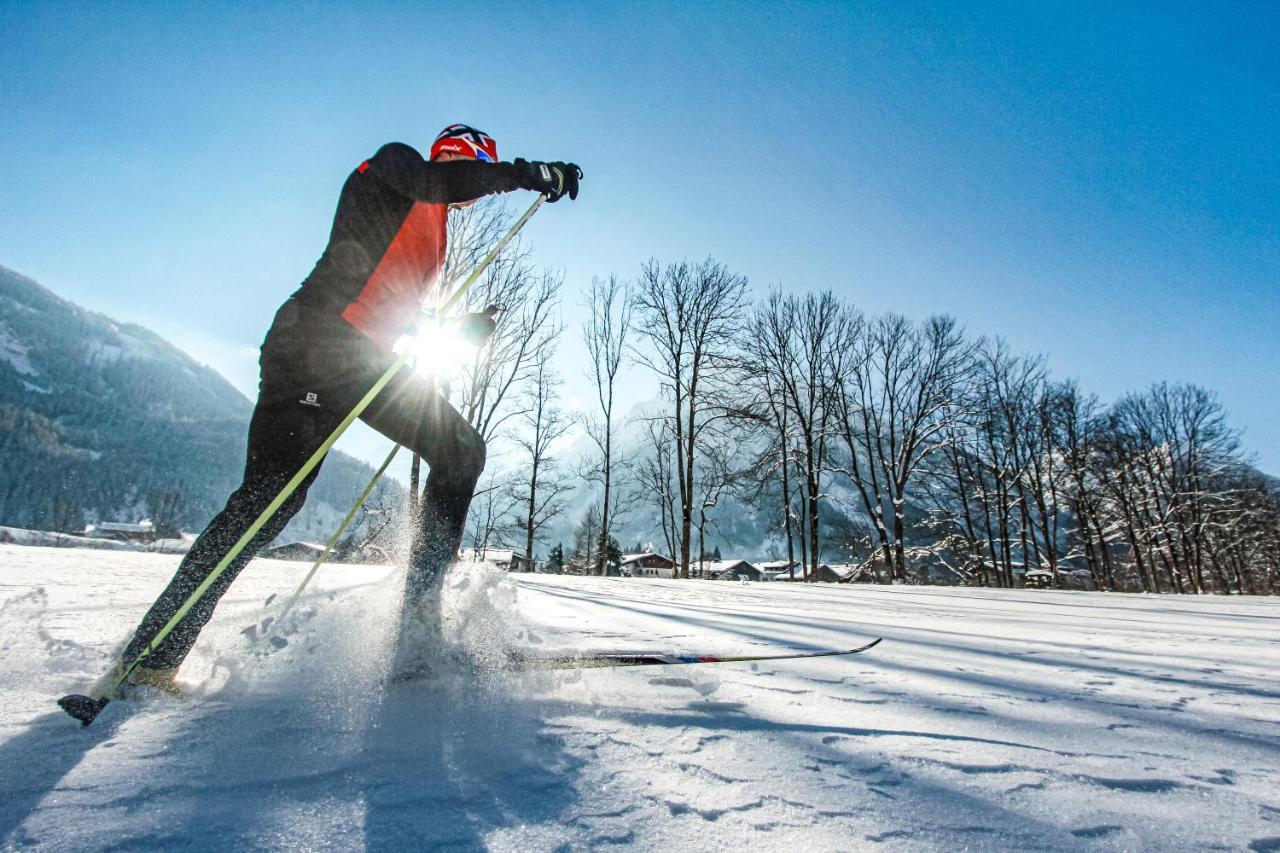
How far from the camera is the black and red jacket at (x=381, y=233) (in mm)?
1784

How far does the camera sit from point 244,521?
1544mm

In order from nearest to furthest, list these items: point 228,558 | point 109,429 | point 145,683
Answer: point 145,683 → point 228,558 → point 109,429

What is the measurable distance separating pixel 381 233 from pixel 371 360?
450 millimetres

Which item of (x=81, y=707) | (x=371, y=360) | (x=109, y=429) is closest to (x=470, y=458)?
(x=371, y=360)

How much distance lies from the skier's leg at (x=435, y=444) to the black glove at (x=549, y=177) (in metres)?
0.87


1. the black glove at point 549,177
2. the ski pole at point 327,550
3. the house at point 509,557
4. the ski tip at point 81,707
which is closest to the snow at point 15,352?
the house at point 509,557

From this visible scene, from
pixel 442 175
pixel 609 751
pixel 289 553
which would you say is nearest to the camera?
pixel 609 751

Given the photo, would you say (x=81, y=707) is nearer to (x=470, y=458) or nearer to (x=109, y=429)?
(x=470, y=458)

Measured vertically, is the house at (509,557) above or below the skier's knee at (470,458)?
below

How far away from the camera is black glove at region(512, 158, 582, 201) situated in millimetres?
2037

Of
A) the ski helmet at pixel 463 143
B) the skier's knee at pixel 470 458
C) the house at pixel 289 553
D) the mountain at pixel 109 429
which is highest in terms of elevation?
the mountain at pixel 109 429

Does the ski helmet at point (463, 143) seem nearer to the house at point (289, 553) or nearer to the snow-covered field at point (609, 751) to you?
the snow-covered field at point (609, 751)

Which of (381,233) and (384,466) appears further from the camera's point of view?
(384,466)

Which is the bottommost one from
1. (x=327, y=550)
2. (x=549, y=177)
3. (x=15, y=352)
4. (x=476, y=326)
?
(x=327, y=550)
